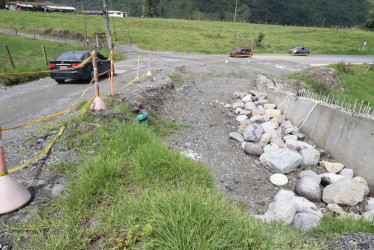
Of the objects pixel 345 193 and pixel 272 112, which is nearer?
pixel 345 193

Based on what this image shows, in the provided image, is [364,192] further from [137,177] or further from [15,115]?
[15,115]

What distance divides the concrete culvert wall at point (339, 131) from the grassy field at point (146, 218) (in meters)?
3.41

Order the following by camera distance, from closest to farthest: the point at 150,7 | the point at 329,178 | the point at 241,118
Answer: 1. the point at 329,178
2. the point at 241,118
3. the point at 150,7

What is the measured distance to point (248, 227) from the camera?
Result: 2484 millimetres

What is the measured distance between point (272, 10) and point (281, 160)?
645 feet

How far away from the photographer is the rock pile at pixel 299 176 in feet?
13.5

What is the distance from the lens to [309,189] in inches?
203

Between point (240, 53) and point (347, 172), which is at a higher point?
point (240, 53)

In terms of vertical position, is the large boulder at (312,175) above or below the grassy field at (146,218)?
below

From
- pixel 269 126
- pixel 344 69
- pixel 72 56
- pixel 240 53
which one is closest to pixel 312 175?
pixel 269 126

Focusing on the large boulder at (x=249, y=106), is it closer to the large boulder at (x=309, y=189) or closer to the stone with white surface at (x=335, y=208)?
the large boulder at (x=309, y=189)

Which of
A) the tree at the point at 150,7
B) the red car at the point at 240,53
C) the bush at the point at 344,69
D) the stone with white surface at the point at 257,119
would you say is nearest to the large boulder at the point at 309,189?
the stone with white surface at the point at 257,119

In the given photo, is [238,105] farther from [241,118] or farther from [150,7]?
[150,7]

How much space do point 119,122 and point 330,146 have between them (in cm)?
647
